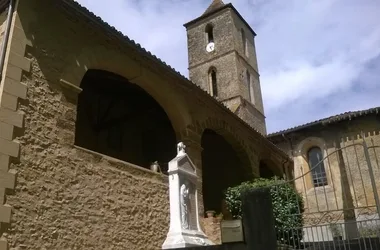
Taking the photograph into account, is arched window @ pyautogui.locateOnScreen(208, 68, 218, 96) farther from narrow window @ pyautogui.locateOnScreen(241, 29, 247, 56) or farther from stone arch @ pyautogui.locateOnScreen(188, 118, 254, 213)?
stone arch @ pyautogui.locateOnScreen(188, 118, 254, 213)

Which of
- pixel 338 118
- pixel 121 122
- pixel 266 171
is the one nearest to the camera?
pixel 121 122

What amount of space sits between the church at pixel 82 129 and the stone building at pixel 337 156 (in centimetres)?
479

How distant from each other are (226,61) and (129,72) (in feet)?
47.1

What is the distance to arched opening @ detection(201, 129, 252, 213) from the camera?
15.3 meters

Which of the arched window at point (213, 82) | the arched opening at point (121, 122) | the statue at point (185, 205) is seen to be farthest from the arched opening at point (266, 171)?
the statue at point (185, 205)

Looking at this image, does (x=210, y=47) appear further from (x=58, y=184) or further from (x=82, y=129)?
(x=58, y=184)

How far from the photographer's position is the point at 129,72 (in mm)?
9523

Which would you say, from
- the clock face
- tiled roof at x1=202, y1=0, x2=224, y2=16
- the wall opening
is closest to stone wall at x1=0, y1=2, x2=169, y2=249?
the clock face

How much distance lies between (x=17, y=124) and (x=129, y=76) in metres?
3.58

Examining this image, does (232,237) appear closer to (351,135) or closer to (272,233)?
(272,233)

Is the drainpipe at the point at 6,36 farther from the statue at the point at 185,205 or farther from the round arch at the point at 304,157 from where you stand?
the round arch at the point at 304,157

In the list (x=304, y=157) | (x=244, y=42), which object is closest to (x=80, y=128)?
(x=304, y=157)

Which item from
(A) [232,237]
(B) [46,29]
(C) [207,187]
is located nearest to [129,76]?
(B) [46,29]

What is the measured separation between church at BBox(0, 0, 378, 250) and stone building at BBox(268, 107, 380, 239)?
479 cm
